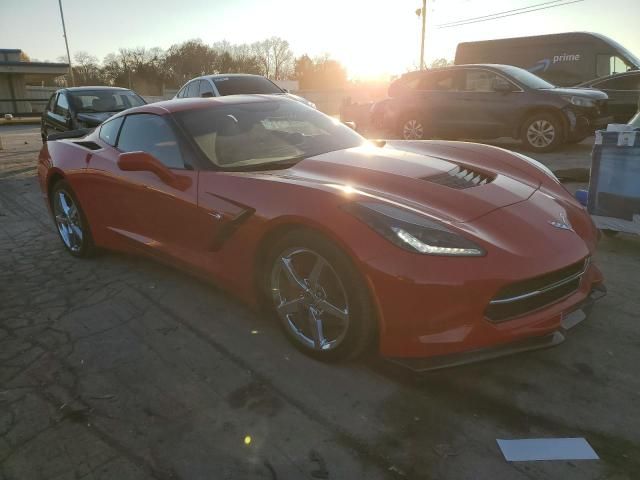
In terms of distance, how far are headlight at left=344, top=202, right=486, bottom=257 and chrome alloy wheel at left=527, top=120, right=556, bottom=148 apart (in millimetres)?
7874

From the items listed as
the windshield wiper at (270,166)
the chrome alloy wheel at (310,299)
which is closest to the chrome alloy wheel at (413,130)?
the windshield wiper at (270,166)

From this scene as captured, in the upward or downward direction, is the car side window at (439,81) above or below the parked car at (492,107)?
above

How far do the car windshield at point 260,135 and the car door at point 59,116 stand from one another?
27.2ft

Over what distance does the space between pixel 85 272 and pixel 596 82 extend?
11.4 meters

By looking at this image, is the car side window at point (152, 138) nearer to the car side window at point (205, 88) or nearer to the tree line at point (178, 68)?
the car side window at point (205, 88)

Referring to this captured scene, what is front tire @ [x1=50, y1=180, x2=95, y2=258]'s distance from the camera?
4430 mm

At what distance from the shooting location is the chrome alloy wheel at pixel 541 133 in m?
9.13

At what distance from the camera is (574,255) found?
2455mm

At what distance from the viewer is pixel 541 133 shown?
924 cm

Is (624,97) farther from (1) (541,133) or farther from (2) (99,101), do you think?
(2) (99,101)

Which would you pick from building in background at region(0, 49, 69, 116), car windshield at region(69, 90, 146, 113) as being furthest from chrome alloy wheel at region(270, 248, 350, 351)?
building in background at region(0, 49, 69, 116)

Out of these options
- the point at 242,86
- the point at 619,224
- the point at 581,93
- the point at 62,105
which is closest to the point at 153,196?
the point at 619,224

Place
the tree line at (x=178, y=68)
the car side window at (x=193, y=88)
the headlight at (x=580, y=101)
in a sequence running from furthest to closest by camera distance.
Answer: the tree line at (x=178, y=68) → the car side window at (x=193, y=88) → the headlight at (x=580, y=101)

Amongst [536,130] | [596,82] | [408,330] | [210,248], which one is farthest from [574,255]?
[596,82]
